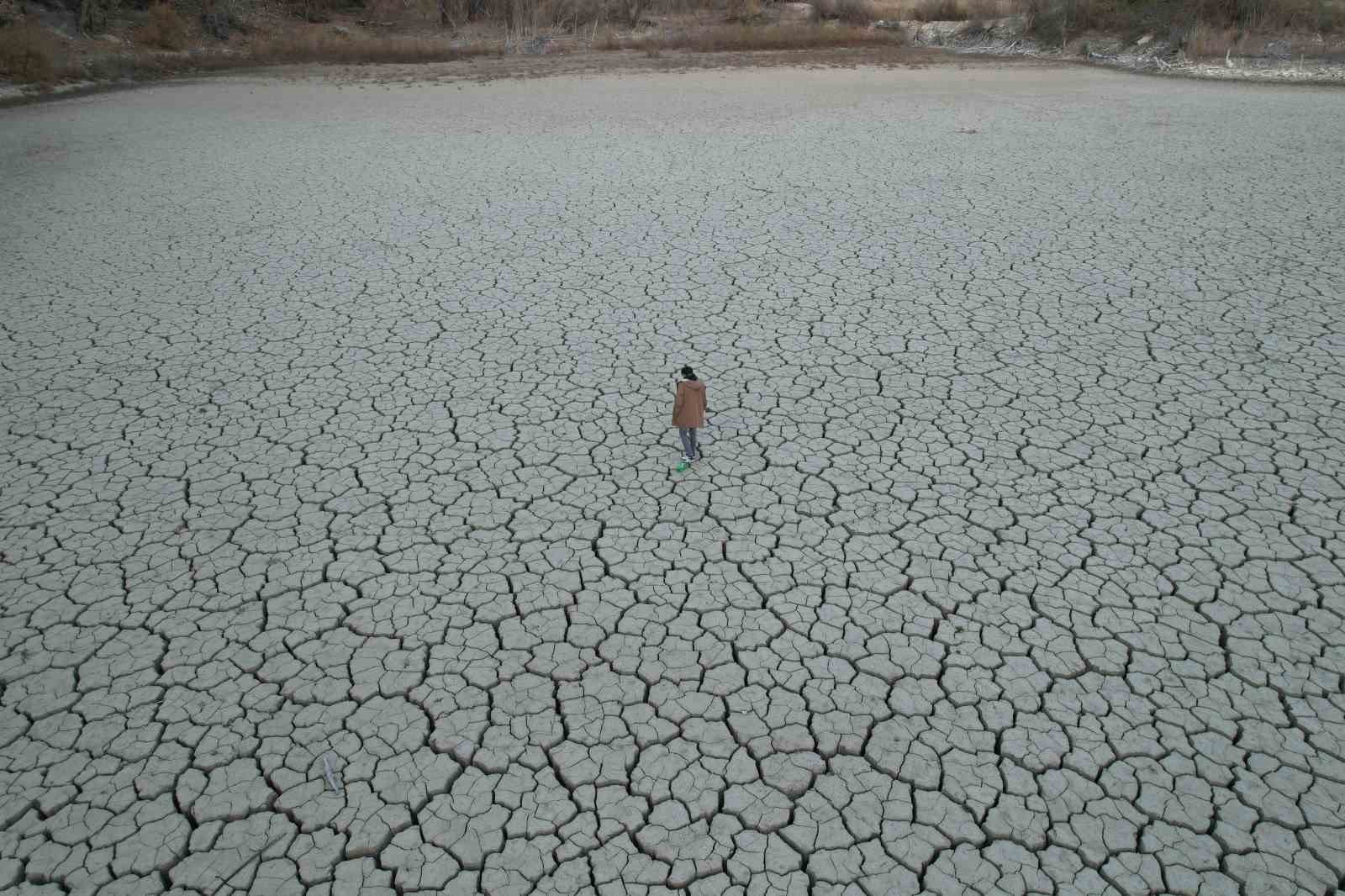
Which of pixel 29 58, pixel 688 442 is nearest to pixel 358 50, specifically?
pixel 29 58

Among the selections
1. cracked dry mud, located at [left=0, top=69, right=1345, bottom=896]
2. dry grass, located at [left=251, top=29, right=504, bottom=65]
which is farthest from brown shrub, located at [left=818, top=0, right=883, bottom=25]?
cracked dry mud, located at [left=0, top=69, right=1345, bottom=896]

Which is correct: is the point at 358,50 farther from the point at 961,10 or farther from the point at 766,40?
the point at 961,10

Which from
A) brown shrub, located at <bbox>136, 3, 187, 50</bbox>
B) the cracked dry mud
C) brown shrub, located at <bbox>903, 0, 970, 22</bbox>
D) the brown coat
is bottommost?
the cracked dry mud

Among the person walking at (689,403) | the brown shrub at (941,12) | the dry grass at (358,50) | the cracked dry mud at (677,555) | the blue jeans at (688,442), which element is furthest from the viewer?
the brown shrub at (941,12)

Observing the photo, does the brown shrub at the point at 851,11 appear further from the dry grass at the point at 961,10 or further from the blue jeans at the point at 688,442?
the blue jeans at the point at 688,442

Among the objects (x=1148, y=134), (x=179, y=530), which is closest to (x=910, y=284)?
(x=179, y=530)

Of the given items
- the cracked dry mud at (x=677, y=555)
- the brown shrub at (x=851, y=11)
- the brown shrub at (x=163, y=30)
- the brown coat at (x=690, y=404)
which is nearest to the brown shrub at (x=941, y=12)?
the brown shrub at (x=851, y=11)

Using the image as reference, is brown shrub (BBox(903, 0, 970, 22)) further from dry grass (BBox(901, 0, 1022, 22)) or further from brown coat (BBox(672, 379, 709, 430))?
brown coat (BBox(672, 379, 709, 430))
